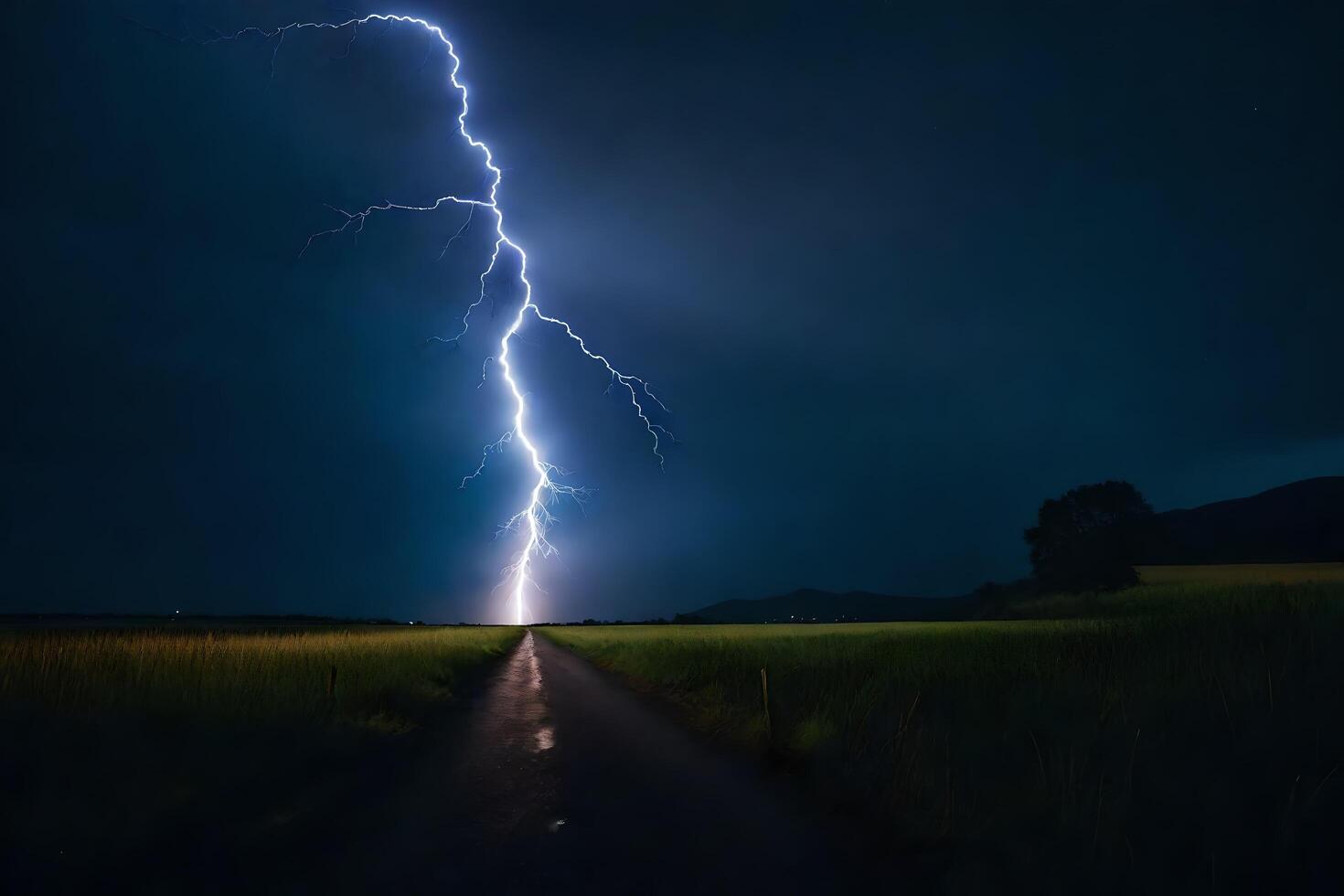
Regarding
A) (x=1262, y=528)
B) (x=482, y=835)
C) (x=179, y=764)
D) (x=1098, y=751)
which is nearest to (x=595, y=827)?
(x=482, y=835)

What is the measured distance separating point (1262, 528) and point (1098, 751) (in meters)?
124

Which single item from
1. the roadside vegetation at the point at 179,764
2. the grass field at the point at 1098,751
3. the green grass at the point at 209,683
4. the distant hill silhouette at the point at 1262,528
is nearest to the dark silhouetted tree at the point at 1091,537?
the distant hill silhouette at the point at 1262,528

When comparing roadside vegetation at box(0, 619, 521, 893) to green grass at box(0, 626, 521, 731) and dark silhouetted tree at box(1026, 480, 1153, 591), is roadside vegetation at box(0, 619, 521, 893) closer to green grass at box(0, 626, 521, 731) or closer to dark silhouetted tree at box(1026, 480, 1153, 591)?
green grass at box(0, 626, 521, 731)

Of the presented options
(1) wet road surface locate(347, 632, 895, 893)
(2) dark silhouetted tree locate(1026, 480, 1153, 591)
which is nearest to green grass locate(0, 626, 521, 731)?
(1) wet road surface locate(347, 632, 895, 893)

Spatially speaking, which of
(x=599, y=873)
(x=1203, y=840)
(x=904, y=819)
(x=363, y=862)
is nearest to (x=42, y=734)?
(x=363, y=862)

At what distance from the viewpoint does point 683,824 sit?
4.43m

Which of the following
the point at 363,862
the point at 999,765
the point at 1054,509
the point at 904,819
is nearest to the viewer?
the point at 363,862

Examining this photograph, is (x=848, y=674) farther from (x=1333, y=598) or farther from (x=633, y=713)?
(x=1333, y=598)

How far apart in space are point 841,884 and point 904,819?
1105mm

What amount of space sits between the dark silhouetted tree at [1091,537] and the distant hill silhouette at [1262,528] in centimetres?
132

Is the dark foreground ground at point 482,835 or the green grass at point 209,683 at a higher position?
the green grass at point 209,683

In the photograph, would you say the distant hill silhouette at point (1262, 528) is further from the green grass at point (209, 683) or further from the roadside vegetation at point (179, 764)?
the roadside vegetation at point (179, 764)

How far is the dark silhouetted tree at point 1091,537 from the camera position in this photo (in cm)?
4206

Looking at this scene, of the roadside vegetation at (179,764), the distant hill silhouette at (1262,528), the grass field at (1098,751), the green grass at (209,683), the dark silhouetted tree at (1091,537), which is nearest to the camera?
the grass field at (1098,751)
